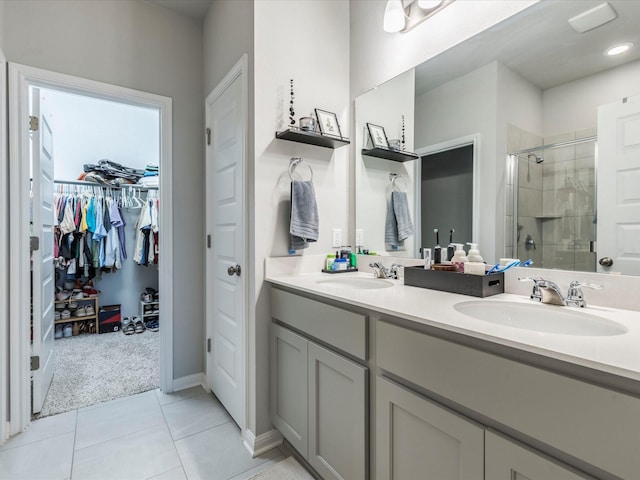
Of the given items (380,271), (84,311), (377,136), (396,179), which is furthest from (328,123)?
(84,311)

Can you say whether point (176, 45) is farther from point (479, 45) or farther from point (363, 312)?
point (363, 312)

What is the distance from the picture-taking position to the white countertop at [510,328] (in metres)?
0.62

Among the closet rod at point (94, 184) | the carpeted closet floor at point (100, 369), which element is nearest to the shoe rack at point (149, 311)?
the carpeted closet floor at point (100, 369)

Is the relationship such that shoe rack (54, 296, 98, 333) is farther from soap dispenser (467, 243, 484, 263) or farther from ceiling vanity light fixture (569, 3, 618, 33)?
ceiling vanity light fixture (569, 3, 618, 33)

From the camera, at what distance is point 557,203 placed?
1.20 metres

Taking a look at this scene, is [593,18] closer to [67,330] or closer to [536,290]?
[536,290]

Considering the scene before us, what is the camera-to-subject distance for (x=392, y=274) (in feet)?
5.68

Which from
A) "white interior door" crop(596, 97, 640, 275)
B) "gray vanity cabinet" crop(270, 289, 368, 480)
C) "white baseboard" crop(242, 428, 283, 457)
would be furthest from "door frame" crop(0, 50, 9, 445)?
"white interior door" crop(596, 97, 640, 275)

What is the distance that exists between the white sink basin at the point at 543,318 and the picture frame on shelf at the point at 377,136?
1.10 m

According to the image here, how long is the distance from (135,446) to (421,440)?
5.25 feet

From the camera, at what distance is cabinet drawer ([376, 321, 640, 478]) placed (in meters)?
0.60

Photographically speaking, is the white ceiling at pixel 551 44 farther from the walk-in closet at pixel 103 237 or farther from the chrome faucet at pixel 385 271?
the walk-in closet at pixel 103 237

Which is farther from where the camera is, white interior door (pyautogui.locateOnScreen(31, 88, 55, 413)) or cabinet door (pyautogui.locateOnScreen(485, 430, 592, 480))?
white interior door (pyautogui.locateOnScreen(31, 88, 55, 413))

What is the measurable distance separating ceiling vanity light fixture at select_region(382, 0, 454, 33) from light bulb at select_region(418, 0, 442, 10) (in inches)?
0.5
